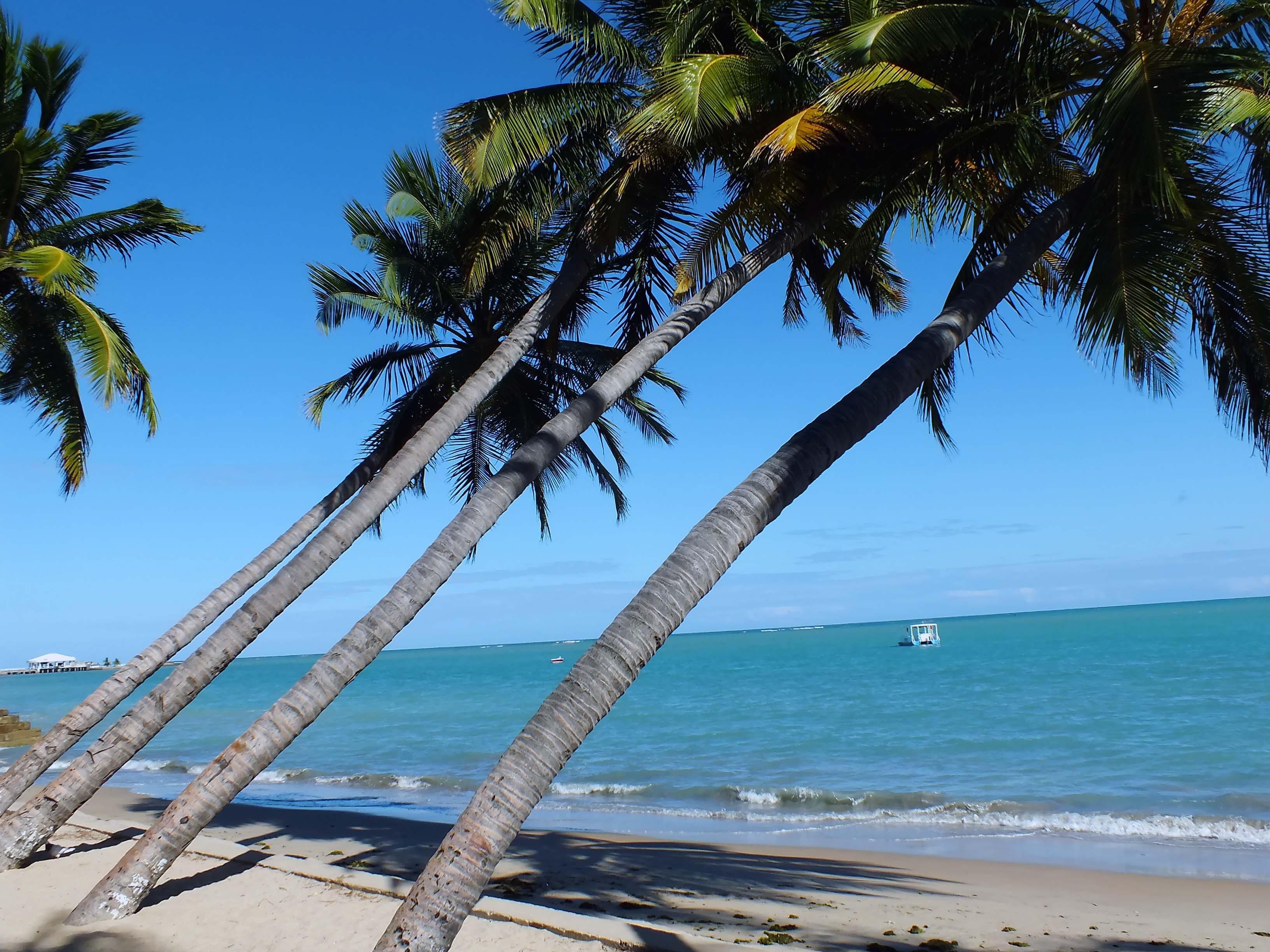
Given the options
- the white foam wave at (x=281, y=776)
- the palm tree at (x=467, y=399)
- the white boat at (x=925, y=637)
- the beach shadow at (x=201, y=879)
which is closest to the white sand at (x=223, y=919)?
the beach shadow at (x=201, y=879)

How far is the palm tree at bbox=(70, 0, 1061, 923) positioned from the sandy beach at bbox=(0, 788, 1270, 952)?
32cm

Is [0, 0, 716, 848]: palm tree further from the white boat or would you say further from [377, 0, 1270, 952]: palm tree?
the white boat

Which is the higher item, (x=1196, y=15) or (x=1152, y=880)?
(x=1196, y=15)

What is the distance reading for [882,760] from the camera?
18453 mm

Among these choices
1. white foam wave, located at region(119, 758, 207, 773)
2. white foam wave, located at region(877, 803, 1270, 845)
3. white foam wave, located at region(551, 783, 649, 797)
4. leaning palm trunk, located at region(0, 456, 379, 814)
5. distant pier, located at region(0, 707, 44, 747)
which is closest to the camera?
leaning palm trunk, located at region(0, 456, 379, 814)

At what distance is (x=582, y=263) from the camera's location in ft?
30.4

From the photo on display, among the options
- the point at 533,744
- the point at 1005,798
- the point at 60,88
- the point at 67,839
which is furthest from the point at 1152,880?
the point at 60,88

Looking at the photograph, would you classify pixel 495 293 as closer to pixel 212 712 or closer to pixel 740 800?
pixel 740 800

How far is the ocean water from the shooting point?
11695mm

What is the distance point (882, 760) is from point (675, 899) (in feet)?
40.1

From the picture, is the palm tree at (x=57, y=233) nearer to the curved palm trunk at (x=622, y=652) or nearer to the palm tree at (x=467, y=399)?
the palm tree at (x=467, y=399)

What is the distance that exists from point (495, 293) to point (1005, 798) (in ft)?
35.1

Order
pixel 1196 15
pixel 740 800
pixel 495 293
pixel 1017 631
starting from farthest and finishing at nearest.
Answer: pixel 1017 631 → pixel 740 800 → pixel 495 293 → pixel 1196 15

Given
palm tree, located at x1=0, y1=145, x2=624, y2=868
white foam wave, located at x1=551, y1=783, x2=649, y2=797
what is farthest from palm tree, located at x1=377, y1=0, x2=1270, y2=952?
white foam wave, located at x1=551, y1=783, x2=649, y2=797
